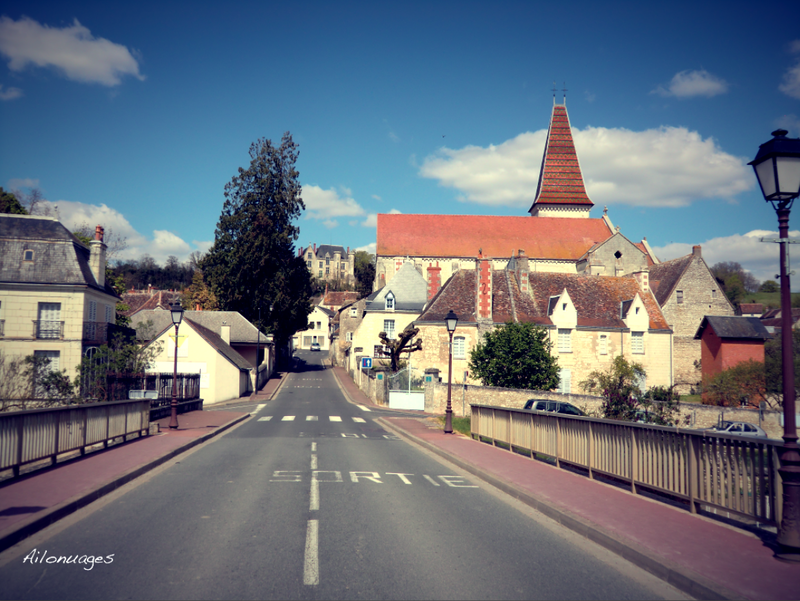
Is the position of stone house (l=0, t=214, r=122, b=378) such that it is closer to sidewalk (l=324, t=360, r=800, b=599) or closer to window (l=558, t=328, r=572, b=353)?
sidewalk (l=324, t=360, r=800, b=599)

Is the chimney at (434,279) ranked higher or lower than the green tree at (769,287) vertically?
lower

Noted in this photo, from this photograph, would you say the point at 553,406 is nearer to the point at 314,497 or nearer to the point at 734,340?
the point at 314,497

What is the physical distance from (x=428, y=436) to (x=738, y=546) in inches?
487

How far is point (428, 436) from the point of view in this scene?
18.1 meters

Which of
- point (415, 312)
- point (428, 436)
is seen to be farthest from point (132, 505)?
point (415, 312)

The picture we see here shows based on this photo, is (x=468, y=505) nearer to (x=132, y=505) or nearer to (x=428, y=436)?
(x=132, y=505)

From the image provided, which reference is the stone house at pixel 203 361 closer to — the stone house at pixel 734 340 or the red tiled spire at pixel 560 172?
the stone house at pixel 734 340

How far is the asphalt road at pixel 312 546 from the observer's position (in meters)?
5.05

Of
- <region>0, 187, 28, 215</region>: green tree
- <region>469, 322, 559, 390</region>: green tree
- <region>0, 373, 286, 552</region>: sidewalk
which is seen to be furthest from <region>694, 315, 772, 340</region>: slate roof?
<region>0, 187, 28, 215</region>: green tree

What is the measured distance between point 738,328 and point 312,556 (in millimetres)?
43036

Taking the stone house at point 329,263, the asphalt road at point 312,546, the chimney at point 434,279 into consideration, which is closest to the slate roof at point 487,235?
the chimney at point 434,279

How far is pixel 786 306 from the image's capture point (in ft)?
20.7

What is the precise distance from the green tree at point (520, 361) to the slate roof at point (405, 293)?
21103 millimetres

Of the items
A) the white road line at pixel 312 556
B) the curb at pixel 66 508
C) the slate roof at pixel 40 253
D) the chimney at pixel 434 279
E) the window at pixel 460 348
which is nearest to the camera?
the white road line at pixel 312 556
